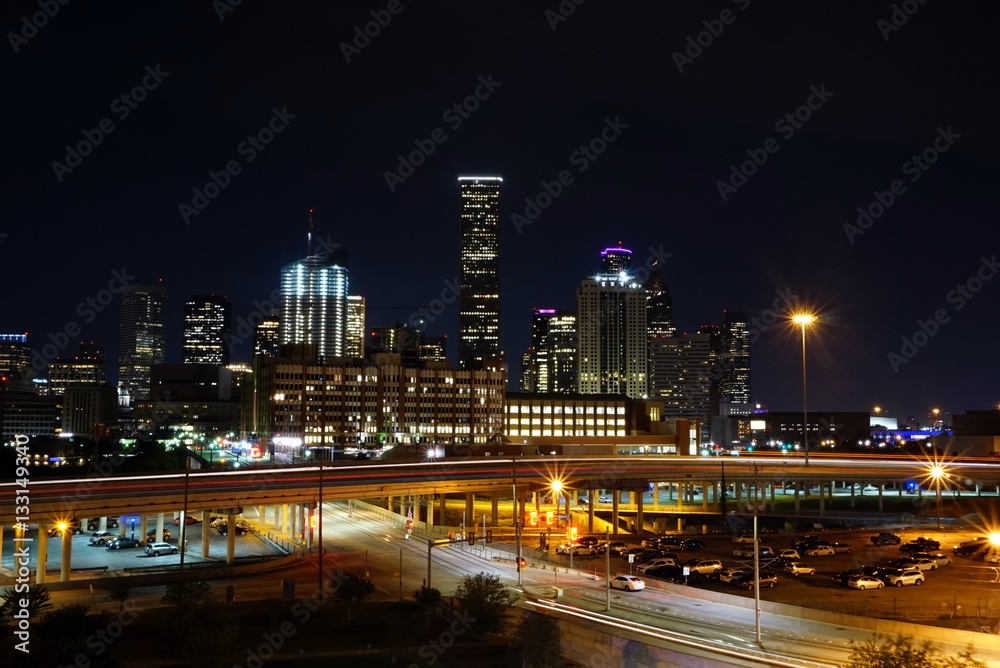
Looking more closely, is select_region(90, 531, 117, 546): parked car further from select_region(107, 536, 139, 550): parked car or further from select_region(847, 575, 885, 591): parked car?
select_region(847, 575, 885, 591): parked car

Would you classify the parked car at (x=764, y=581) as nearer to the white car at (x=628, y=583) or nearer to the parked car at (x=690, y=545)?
the white car at (x=628, y=583)

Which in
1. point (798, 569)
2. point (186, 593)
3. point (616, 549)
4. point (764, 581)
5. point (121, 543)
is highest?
point (186, 593)

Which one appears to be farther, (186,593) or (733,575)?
(733,575)

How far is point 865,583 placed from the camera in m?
49.8

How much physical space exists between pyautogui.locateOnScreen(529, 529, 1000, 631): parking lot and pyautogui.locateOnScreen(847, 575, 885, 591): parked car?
27 centimetres

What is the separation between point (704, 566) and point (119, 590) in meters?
33.9

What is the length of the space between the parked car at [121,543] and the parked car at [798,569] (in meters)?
55.5

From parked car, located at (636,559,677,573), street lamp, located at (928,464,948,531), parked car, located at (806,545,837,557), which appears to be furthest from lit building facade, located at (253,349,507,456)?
parked car, located at (636,559,677,573)

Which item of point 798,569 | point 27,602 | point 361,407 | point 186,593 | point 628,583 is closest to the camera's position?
point 27,602

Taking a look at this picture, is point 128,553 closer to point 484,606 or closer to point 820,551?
point 484,606

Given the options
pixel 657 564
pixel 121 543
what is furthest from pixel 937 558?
pixel 121 543

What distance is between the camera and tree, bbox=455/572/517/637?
38750 mm

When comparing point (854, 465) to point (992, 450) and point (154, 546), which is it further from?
point (154, 546)

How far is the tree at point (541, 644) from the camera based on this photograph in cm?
3291
